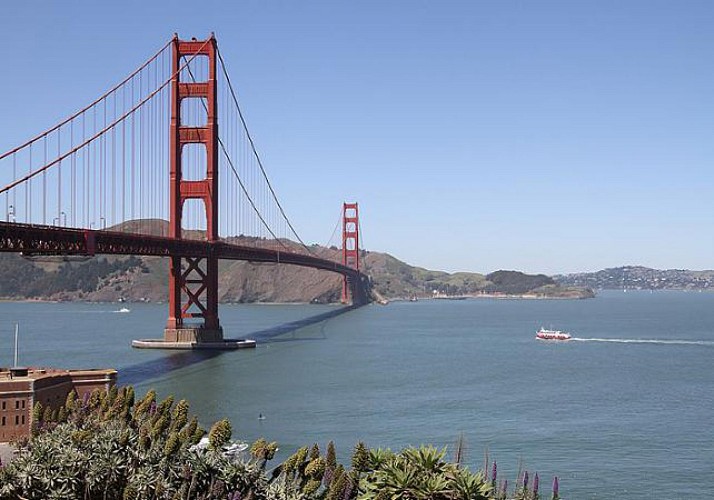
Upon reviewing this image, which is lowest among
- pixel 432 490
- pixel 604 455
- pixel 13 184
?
pixel 604 455

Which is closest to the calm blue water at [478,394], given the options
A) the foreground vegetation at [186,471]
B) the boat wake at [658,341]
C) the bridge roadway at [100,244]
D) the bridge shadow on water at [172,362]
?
the bridge shadow on water at [172,362]

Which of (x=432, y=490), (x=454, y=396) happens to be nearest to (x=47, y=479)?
(x=432, y=490)

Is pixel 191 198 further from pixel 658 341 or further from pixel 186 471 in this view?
pixel 186 471

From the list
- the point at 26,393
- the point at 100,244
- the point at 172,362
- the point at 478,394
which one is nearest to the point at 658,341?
the point at 478,394

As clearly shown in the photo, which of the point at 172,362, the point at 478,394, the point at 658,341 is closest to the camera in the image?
the point at 478,394

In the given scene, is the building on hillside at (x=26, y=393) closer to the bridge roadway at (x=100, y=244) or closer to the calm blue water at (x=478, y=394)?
the calm blue water at (x=478, y=394)

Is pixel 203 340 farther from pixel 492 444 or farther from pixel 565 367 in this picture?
pixel 492 444
